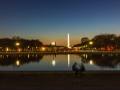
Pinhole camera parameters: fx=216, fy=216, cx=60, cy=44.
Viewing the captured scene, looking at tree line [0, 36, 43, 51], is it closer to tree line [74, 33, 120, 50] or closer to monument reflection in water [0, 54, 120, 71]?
tree line [74, 33, 120, 50]

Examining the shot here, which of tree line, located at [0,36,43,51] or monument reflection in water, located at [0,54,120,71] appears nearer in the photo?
monument reflection in water, located at [0,54,120,71]

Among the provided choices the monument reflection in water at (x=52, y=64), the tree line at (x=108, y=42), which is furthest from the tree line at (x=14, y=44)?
the monument reflection in water at (x=52, y=64)

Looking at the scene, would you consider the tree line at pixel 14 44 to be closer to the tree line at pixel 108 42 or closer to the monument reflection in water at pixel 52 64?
the tree line at pixel 108 42

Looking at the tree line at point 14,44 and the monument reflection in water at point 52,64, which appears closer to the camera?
the monument reflection in water at point 52,64

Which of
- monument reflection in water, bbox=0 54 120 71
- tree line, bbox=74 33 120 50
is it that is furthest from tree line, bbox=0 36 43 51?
monument reflection in water, bbox=0 54 120 71

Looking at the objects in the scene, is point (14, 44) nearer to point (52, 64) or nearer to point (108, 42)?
point (108, 42)

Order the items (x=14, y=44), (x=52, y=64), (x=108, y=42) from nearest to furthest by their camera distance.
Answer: (x=52, y=64), (x=108, y=42), (x=14, y=44)

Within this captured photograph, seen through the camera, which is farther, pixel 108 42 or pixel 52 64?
pixel 108 42

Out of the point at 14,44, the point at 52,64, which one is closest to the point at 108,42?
the point at 14,44
